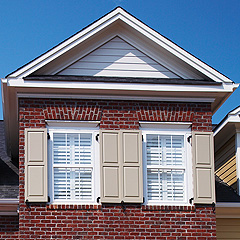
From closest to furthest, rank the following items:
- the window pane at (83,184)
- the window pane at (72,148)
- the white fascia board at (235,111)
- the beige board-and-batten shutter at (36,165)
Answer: the beige board-and-batten shutter at (36,165) → the window pane at (83,184) → the window pane at (72,148) → the white fascia board at (235,111)

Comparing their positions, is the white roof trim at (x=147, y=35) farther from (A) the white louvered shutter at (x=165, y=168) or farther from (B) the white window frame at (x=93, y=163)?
(B) the white window frame at (x=93, y=163)

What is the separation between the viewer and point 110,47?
1498 centimetres

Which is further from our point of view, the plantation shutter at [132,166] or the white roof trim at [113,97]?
the white roof trim at [113,97]

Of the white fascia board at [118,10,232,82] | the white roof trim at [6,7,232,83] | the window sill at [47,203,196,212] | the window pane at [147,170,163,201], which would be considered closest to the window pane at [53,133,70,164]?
the window sill at [47,203,196,212]

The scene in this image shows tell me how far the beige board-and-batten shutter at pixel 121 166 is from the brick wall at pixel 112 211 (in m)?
0.20

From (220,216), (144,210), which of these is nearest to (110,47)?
(144,210)

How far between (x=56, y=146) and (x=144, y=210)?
2326mm

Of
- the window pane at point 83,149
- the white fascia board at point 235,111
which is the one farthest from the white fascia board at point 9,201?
the white fascia board at point 235,111

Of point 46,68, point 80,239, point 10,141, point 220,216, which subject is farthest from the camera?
point 10,141

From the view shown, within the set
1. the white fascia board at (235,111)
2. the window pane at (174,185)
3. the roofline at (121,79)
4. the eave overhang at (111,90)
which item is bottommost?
the window pane at (174,185)

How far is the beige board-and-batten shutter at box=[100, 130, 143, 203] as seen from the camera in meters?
13.8

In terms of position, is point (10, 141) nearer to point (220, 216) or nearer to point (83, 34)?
point (83, 34)

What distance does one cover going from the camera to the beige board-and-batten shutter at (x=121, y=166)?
13.8 metres

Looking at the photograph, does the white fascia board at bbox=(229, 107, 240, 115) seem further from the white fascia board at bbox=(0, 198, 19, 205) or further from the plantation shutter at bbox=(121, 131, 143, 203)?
the white fascia board at bbox=(0, 198, 19, 205)
